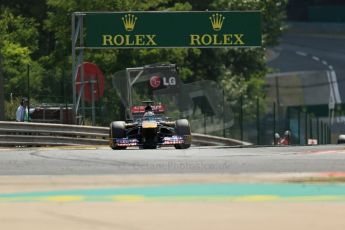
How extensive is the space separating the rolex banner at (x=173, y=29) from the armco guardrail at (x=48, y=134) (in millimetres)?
4085

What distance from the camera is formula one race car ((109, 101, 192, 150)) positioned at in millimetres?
22136

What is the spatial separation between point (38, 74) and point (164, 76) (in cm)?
617

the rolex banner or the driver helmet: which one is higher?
the rolex banner

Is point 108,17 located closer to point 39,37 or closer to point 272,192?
point 39,37

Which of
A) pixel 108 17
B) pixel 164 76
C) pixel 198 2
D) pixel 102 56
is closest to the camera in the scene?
pixel 164 76

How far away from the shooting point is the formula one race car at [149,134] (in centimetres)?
2214

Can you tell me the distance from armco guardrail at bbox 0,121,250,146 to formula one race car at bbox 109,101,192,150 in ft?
11.6

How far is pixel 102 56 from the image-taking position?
37.6 metres

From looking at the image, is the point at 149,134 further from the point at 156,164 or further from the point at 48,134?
the point at 156,164

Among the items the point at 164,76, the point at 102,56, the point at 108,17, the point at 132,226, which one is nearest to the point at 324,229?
the point at 132,226

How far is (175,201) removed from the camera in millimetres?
10203

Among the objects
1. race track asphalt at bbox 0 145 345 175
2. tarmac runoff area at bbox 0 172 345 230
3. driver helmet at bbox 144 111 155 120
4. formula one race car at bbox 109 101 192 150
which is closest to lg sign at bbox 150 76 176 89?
formula one race car at bbox 109 101 192 150

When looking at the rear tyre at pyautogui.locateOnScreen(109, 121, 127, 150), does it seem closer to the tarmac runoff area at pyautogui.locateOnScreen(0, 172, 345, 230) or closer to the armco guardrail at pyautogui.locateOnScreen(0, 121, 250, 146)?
the armco guardrail at pyautogui.locateOnScreen(0, 121, 250, 146)

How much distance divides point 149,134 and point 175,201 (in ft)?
39.3
